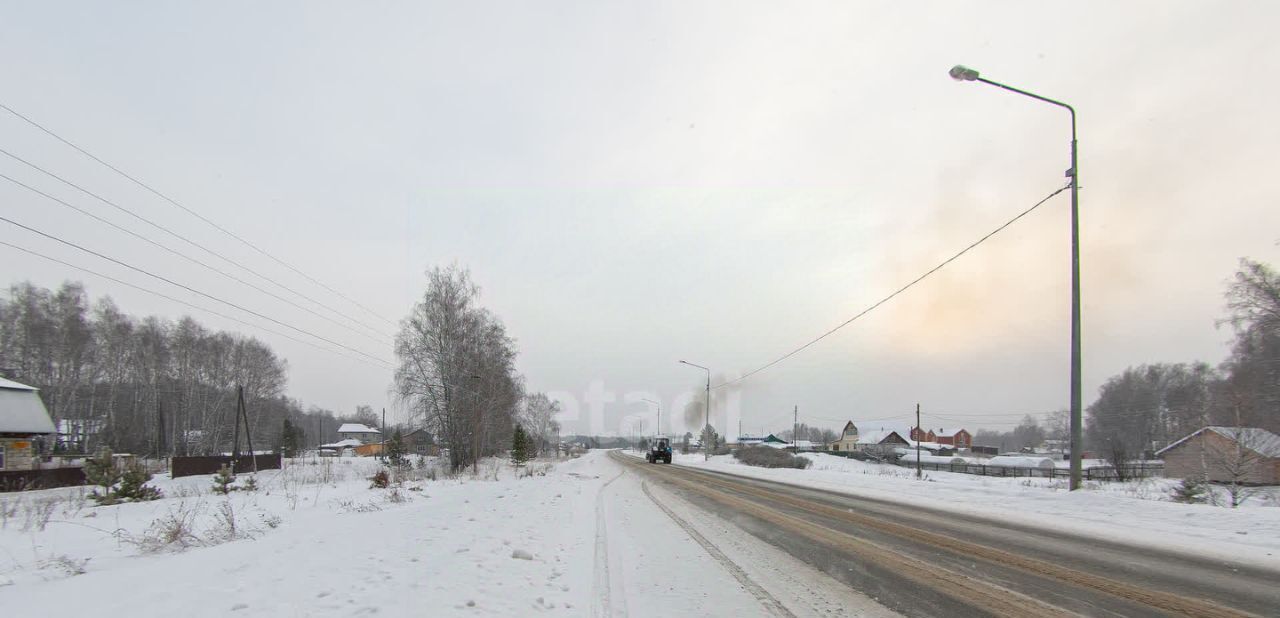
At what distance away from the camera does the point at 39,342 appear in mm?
44031

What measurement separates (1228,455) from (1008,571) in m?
21.6

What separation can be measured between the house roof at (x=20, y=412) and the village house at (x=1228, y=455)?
49.5 meters

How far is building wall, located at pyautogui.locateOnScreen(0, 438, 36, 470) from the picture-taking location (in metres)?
30.9

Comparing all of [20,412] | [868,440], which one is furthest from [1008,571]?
[868,440]

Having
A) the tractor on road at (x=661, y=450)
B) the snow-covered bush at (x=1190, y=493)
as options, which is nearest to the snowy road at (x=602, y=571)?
the snow-covered bush at (x=1190, y=493)

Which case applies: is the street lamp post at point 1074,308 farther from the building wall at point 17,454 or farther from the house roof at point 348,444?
the house roof at point 348,444

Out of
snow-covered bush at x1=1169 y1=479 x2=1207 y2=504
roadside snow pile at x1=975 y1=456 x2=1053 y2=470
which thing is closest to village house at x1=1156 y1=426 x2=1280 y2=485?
snow-covered bush at x1=1169 y1=479 x2=1207 y2=504

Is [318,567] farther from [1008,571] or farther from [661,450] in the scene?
[661,450]

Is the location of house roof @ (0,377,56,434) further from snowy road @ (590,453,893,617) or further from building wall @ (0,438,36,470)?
snowy road @ (590,453,893,617)

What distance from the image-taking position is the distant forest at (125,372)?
44406 millimetres

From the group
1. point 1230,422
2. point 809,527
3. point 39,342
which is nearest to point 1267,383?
point 1230,422

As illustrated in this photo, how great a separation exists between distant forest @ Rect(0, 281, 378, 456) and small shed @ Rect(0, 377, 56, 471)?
11.0 m

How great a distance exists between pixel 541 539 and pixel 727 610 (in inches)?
165

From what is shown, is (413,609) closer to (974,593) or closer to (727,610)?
(727,610)
